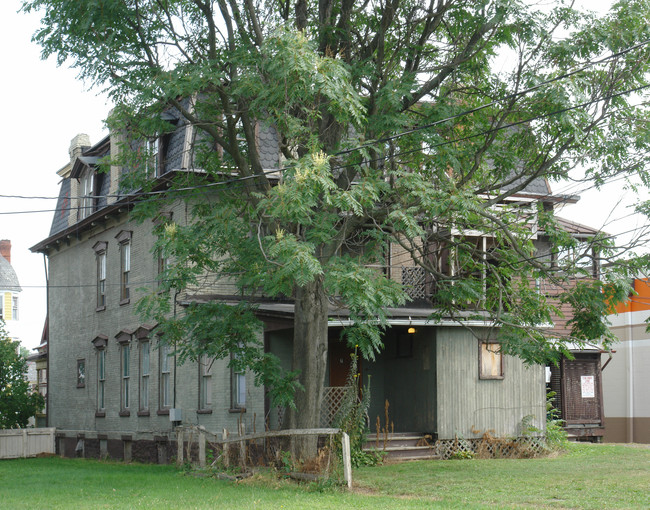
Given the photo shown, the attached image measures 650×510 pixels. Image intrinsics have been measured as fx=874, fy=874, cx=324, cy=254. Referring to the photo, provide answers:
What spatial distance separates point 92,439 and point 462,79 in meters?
19.9

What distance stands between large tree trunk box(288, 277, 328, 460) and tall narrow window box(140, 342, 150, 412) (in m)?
11.6

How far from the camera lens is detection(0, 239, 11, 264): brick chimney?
60875mm

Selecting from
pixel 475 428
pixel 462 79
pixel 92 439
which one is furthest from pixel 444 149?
pixel 92 439

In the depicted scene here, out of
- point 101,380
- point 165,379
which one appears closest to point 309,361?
point 165,379

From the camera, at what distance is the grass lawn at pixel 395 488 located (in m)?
13.6

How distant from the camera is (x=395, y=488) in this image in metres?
15.7

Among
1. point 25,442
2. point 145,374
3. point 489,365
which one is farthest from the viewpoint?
point 25,442

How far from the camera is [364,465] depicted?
67.5ft

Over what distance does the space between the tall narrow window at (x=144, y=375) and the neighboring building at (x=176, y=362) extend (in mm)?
56

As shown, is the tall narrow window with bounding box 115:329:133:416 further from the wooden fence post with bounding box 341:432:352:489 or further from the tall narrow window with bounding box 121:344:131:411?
the wooden fence post with bounding box 341:432:352:489

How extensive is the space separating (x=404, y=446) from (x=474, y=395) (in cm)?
249

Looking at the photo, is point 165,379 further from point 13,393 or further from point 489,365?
point 489,365

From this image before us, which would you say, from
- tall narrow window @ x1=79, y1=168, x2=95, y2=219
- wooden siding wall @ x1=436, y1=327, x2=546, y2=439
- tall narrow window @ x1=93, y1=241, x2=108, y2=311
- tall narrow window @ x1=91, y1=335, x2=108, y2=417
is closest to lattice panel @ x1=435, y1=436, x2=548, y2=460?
wooden siding wall @ x1=436, y1=327, x2=546, y2=439

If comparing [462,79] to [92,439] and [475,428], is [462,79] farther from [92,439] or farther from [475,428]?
[92,439]
